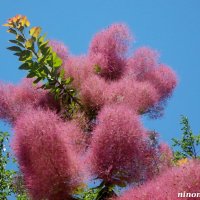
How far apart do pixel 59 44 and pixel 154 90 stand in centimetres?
71

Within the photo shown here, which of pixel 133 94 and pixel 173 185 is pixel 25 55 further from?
pixel 173 185

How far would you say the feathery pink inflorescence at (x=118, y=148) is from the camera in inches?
74.4

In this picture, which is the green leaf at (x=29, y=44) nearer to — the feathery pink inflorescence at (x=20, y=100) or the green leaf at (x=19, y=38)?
the green leaf at (x=19, y=38)

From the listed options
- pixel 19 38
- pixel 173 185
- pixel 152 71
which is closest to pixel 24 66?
pixel 19 38

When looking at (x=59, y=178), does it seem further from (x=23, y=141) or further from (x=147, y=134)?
(x=147, y=134)

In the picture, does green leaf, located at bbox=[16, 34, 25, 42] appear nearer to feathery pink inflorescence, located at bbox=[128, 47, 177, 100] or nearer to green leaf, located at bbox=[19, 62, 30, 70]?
green leaf, located at bbox=[19, 62, 30, 70]

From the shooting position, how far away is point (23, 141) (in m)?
2.02

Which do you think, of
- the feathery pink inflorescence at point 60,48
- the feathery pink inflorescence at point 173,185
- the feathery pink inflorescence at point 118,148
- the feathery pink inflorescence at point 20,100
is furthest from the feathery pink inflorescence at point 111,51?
the feathery pink inflorescence at point 173,185

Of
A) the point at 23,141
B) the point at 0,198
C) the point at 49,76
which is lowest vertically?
the point at 23,141

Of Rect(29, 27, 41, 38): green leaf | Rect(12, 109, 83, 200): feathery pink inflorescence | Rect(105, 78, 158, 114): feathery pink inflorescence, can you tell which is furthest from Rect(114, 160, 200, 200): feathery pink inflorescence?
Rect(29, 27, 41, 38): green leaf

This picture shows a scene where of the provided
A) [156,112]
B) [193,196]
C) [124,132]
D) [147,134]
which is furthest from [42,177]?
[156,112]

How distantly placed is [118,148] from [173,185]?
375 millimetres

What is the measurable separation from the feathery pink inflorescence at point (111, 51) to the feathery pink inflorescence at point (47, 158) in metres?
0.67

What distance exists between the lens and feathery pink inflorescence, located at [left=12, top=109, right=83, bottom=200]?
1.92 metres
